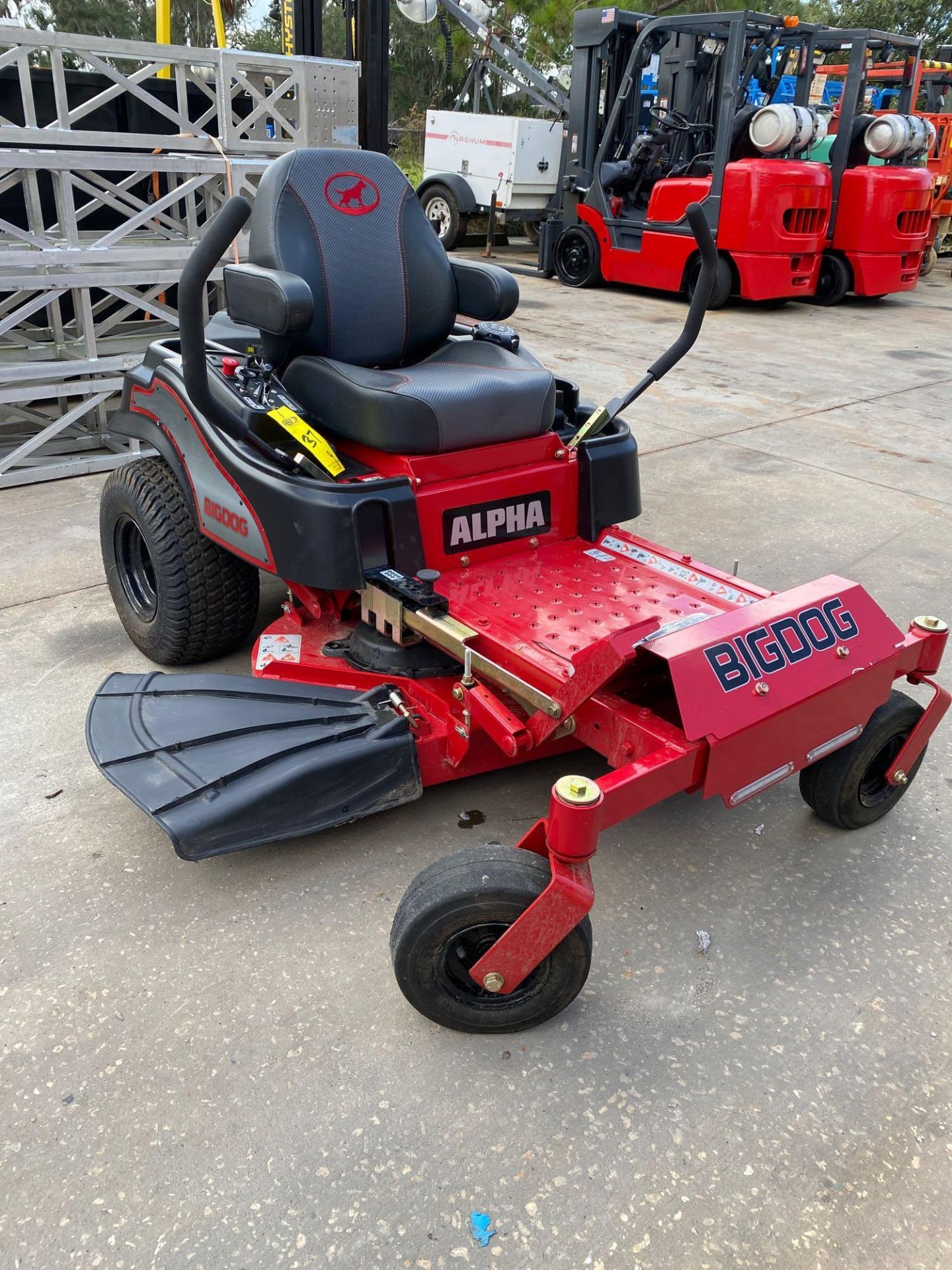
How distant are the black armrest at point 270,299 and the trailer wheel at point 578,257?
7937 millimetres

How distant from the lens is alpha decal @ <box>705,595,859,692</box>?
1.90 meters

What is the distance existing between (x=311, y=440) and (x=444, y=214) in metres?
9.85

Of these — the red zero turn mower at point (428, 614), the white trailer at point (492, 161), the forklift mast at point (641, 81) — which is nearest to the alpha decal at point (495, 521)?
the red zero turn mower at point (428, 614)

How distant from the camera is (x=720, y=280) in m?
8.83

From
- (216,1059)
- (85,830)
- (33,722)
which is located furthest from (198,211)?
(216,1059)

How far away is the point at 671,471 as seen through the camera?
16.1 feet

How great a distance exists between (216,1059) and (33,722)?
1289 mm

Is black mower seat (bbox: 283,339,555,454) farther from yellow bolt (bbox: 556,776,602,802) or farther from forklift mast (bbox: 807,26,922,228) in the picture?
forklift mast (bbox: 807,26,922,228)

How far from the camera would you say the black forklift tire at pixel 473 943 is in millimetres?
1720

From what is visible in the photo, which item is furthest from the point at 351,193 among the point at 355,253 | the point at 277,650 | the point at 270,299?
the point at 277,650

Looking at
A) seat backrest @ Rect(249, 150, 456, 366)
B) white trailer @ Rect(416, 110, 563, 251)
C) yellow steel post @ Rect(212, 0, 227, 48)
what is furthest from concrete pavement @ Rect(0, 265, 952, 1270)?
white trailer @ Rect(416, 110, 563, 251)

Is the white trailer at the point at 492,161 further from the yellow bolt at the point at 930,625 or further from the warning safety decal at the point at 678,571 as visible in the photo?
the yellow bolt at the point at 930,625

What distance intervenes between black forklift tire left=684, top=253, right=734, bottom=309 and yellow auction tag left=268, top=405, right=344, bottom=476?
271 inches

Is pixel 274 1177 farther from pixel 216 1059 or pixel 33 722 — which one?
pixel 33 722
